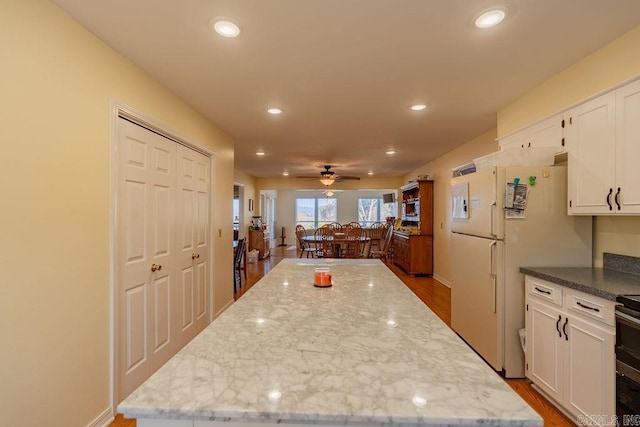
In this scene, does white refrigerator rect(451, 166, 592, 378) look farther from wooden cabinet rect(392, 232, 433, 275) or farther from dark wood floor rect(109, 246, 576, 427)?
wooden cabinet rect(392, 232, 433, 275)

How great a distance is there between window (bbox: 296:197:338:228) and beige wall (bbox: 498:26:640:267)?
10.4 m

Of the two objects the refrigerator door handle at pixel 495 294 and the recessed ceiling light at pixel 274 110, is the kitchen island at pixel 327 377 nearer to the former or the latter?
the refrigerator door handle at pixel 495 294

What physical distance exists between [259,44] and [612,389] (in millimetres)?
2814

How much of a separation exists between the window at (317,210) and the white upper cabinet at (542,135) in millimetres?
10080

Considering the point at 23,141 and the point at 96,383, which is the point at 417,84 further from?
the point at 96,383

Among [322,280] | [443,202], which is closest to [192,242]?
[322,280]

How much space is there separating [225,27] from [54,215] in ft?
4.51

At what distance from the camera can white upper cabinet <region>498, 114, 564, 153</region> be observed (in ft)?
7.80

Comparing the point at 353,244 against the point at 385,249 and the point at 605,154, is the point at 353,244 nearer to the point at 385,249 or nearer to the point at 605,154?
the point at 385,249

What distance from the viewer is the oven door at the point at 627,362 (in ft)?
4.87

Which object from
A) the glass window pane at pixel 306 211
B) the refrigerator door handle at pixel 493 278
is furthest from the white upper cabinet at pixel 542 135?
the glass window pane at pixel 306 211

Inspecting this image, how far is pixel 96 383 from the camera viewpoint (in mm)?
1867

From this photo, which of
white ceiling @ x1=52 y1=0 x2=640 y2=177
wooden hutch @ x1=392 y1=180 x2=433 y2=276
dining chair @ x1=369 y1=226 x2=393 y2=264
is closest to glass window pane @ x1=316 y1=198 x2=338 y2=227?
dining chair @ x1=369 y1=226 x2=393 y2=264

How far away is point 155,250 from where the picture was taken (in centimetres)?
251
